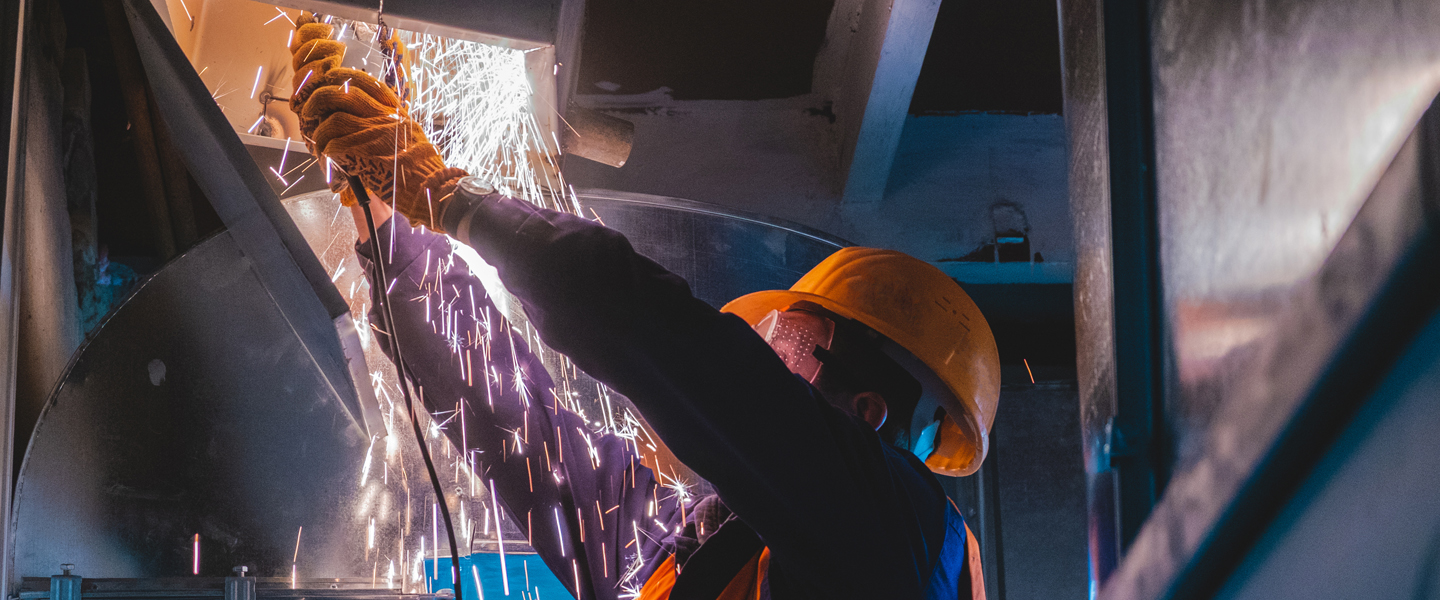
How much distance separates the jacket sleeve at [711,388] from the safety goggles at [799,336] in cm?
74

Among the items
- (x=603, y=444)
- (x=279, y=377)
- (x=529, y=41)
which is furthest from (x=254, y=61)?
(x=603, y=444)

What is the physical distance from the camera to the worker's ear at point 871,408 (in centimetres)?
217

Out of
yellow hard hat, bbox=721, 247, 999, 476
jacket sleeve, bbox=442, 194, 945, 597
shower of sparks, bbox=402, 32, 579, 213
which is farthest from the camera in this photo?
shower of sparks, bbox=402, 32, 579, 213

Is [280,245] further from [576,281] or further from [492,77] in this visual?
[576,281]

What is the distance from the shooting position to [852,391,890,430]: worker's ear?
2.17 metres

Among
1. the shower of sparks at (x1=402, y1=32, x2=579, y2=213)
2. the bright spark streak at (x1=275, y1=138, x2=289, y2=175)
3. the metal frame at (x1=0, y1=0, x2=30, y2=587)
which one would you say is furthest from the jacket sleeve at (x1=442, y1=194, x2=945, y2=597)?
the bright spark streak at (x1=275, y1=138, x2=289, y2=175)

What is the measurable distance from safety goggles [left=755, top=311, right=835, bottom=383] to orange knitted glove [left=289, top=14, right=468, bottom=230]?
38.3 inches

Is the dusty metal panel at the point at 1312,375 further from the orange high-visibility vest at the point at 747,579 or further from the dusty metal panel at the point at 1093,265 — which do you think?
the orange high-visibility vest at the point at 747,579

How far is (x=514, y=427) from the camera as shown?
2.26 metres

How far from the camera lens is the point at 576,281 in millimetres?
1421

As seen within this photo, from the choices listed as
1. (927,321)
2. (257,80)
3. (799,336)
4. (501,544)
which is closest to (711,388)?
(799,336)

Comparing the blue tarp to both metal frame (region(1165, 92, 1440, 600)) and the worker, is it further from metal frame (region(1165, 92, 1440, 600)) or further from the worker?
metal frame (region(1165, 92, 1440, 600))

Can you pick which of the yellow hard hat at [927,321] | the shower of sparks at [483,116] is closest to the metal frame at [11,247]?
the shower of sparks at [483,116]

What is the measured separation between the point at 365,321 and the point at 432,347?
1.16 ft
